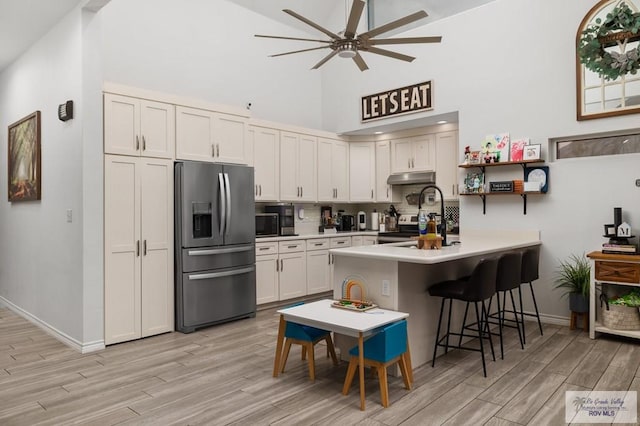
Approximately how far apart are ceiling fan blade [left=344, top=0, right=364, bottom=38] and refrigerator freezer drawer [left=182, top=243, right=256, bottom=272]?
2.48m

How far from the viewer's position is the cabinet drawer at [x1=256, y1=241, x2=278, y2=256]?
5.27m

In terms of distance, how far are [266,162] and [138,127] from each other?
186 centimetres

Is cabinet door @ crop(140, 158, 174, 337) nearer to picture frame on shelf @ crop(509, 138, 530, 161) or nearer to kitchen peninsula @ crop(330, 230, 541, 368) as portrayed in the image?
kitchen peninsula @ crop(330, 230, 541, 368)

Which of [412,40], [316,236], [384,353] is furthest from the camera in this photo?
[316,236]

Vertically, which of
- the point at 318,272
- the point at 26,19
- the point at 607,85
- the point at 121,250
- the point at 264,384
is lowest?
the point at 264,384

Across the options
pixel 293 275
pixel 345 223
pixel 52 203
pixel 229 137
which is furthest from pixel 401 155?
pixel 52 203

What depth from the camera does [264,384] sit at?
3.10 meters

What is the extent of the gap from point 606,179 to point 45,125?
5643 mm

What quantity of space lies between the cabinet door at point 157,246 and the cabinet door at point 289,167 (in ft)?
5.95

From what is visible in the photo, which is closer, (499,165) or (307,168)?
(499,165)

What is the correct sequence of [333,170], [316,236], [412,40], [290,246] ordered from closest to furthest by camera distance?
[412,40], [290,246], [316,236], [333,170]

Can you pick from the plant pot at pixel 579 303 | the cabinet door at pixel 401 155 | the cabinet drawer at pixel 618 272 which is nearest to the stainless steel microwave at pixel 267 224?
the cabinet door at pixel 401 155

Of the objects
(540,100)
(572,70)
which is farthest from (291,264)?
(572,70)

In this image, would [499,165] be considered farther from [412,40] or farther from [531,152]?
[412,40]
